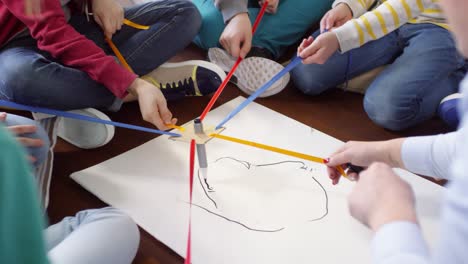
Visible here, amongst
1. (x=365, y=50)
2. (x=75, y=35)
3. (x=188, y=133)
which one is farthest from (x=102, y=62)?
(x=365, y=50)

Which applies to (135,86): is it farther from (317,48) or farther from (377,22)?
(377,22)

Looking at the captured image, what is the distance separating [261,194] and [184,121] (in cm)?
38

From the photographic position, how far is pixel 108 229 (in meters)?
0.77

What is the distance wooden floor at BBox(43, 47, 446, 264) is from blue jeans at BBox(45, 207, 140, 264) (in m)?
0.07

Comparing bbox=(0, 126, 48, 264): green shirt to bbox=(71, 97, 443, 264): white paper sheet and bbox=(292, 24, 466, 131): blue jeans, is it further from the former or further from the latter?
bbox=(292, 24, 466, 131): blue jeans

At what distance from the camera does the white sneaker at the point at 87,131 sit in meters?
1.08

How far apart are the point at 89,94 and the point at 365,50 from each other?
29.3 inches

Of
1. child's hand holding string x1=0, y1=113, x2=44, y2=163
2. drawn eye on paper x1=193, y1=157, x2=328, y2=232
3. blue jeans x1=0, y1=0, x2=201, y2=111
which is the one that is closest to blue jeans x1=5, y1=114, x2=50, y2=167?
child's hand holding string x1=0, y1=113, x2=44, y2=163

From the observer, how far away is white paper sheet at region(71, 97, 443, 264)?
793 millimetres

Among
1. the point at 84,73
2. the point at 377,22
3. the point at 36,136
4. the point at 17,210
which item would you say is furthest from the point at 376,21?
the point at 17,210

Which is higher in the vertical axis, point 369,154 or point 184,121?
point 369,154

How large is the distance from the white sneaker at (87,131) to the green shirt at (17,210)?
741 millimetres

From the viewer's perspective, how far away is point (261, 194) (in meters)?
0.91

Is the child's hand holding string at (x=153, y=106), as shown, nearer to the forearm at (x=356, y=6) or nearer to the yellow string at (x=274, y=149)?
the yellow string at (x=274, y=149)
